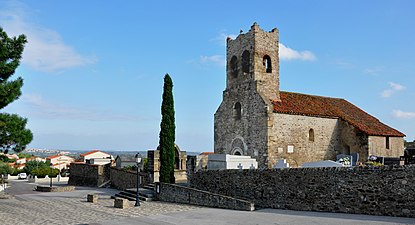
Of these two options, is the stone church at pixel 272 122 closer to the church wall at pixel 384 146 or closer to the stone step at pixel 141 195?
the church wall at pixel 384 146

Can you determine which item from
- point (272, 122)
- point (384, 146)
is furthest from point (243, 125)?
point (384, 146)

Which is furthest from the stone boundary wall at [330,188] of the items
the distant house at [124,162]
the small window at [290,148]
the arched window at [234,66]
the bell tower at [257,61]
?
the distant house at [124,162]

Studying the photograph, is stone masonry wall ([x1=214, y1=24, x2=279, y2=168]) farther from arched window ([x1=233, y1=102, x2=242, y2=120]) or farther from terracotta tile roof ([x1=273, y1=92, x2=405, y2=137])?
terracotta tile roof ([x1=273, y1=92, x2=405, y2=137])

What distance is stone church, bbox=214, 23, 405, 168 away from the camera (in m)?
26.2

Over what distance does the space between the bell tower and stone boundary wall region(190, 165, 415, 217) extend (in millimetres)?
9625

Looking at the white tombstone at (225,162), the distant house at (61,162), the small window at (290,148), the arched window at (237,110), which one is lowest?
the distant house at (61,162)

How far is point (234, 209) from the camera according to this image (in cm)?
1755

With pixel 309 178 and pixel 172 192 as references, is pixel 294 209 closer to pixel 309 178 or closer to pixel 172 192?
pixel 309 178

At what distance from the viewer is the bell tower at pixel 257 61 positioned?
90.0ft

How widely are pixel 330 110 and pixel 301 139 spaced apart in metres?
4.68

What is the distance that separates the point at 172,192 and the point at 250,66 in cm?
1137

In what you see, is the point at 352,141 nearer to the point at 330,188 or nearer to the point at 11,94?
the point at 330,188

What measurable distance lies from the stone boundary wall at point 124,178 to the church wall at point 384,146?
17350 mm

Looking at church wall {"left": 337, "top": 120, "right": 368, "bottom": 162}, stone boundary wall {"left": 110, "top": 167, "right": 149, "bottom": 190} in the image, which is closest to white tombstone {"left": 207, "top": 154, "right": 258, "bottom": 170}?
stone boundary wall {"left": 110, "top": 167, "right": 149, "bottom": 190}
